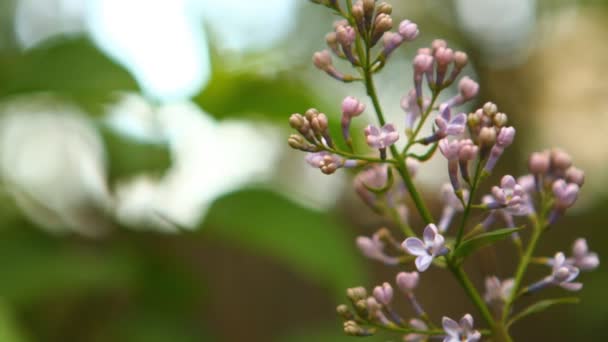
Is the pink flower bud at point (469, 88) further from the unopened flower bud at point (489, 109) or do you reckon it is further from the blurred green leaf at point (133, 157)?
the blurred green leaf at point (133, 157)

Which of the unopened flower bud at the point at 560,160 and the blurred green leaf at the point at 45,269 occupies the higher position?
the blurred green leaf at the point at 45,269

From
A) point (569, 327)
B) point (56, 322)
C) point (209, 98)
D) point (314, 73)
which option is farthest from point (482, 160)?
point (569, 327)

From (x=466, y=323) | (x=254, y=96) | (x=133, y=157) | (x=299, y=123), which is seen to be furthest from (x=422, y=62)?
(x=133, y=157)

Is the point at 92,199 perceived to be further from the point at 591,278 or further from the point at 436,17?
the point at 436,17

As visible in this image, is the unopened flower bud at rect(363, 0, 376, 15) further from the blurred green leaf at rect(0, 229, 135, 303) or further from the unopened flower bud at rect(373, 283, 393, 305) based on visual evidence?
the blurred green leaf at rect(0, 229, 135, 303)

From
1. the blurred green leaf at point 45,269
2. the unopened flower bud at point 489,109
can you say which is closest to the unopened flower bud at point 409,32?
the unopened flower bud at point 489,109

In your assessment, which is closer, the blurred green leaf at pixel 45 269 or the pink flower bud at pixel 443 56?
the pink flower bud at pixel 443 56

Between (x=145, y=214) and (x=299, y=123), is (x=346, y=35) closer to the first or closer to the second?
(x=299, y=123)
